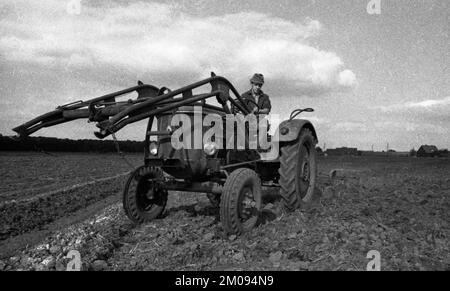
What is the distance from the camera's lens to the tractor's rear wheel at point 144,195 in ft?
19.6

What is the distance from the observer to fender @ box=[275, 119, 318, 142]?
20.6 feet

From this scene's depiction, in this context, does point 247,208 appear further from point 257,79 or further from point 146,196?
point 257,79

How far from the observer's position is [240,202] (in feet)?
16.6

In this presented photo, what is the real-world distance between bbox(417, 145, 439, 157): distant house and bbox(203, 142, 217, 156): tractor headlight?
5085 cm

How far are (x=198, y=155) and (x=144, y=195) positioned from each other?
Answer: 4.67 feet

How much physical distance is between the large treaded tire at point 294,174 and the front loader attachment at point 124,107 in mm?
A: 1424

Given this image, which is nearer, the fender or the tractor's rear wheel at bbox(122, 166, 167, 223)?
the tractor's rear wheel at bbox(122, 166, 167, 223)

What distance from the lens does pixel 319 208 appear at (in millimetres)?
6262

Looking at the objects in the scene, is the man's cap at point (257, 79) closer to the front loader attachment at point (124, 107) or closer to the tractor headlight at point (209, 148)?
the front loader attachment at point (124, 107)

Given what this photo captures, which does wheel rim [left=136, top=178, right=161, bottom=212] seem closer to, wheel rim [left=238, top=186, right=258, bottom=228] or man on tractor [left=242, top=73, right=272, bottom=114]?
wheel rim [left=238, top=186, right=258, bottom=228]

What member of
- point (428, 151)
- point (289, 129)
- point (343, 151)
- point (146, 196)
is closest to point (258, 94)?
Answer: point (289, 129)

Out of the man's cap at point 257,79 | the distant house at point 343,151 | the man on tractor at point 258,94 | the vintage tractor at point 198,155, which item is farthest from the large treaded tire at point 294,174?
the distant house at point 343,151

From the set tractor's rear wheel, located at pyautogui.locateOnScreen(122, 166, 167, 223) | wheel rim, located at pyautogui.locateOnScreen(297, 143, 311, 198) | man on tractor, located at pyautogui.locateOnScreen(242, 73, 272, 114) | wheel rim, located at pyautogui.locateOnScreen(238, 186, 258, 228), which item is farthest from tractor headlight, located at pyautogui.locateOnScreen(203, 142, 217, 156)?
man on tractor, located at pyautogui.locateOnScreen(242, 73, 272, 114)
